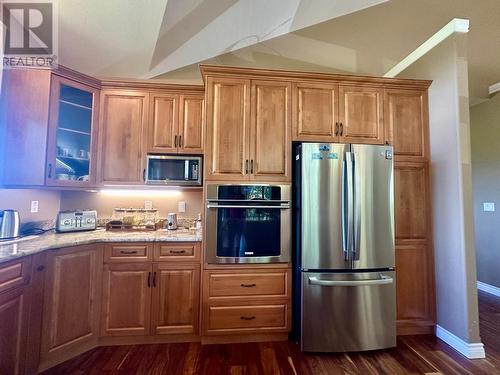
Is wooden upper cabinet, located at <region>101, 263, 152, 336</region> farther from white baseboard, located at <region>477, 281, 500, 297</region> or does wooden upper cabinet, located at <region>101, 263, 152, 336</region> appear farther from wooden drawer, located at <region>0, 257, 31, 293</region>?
white baseboard, located at <region>477, 281, 500, 297</region>

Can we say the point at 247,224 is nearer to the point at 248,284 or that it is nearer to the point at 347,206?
the point at 248,284

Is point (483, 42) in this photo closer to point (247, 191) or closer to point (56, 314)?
point (247, 191)

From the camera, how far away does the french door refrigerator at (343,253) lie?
6.87ft

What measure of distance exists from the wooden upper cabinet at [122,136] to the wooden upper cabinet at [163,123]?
9cm

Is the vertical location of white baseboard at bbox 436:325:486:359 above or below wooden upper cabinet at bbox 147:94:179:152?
below

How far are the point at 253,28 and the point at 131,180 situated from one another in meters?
1.89

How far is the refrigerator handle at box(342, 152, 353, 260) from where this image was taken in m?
2.11

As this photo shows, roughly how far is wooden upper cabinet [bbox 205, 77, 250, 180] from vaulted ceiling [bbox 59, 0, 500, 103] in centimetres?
46

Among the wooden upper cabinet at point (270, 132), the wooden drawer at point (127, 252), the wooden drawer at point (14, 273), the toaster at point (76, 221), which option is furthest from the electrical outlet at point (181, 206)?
the wooden drawer at point (14, 273)

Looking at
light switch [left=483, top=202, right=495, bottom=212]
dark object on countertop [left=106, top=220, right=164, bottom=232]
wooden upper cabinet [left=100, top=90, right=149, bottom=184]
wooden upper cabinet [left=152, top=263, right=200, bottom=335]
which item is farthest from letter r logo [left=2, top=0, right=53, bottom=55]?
light switch [left=483, top=202, right=495, bottom=212]

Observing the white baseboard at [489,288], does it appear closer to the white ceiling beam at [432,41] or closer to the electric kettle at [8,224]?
the white ceiling beam at [432,41]

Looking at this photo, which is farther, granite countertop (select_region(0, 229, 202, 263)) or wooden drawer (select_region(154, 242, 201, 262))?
wooden drawer (select_region(154, 242, 201, 262))

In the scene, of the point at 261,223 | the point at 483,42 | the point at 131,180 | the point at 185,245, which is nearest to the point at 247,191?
the point at 261,223

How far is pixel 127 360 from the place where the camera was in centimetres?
199
